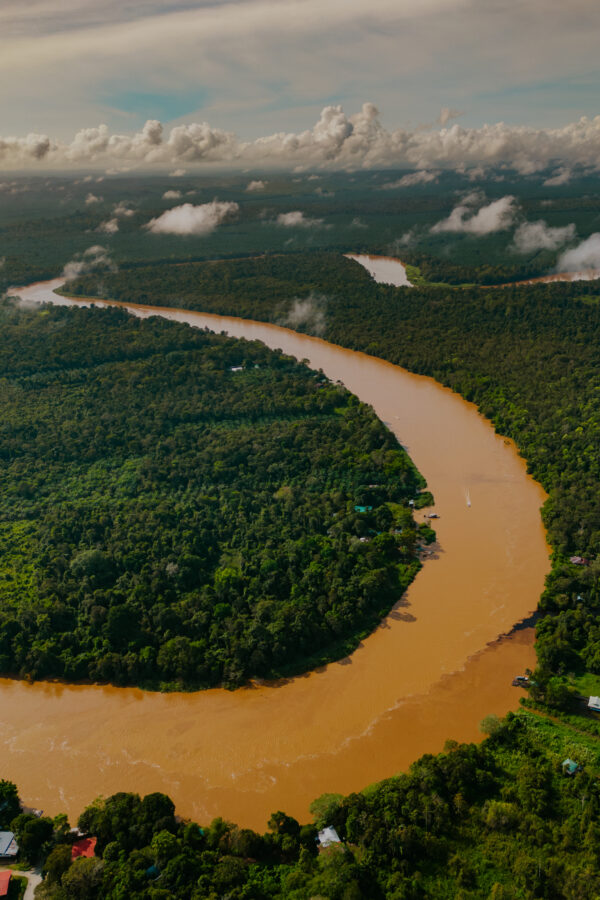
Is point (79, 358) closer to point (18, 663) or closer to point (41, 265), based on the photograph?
point (18, 663)

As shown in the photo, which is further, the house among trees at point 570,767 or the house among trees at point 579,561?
the house among trees at point 579,561

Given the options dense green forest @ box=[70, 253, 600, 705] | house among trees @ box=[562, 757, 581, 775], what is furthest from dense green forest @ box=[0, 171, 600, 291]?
house among trees @ box=[562, 757, 581, 775]

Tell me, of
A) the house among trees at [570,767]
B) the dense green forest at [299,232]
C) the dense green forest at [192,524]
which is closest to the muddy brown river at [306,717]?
the dense green forest at [192,524]

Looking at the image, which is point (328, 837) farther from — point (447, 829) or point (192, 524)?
point (192, 524)

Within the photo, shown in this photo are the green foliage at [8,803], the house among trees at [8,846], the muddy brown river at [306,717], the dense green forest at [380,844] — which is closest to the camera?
the dense green forest at [380,844]

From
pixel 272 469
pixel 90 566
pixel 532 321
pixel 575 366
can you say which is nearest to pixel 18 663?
pixel 90 566


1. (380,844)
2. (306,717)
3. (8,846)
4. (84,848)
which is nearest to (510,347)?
(306,717)

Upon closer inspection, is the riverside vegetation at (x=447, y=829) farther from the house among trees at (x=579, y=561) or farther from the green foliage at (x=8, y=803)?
the green foliage at (x=8, y=803)
